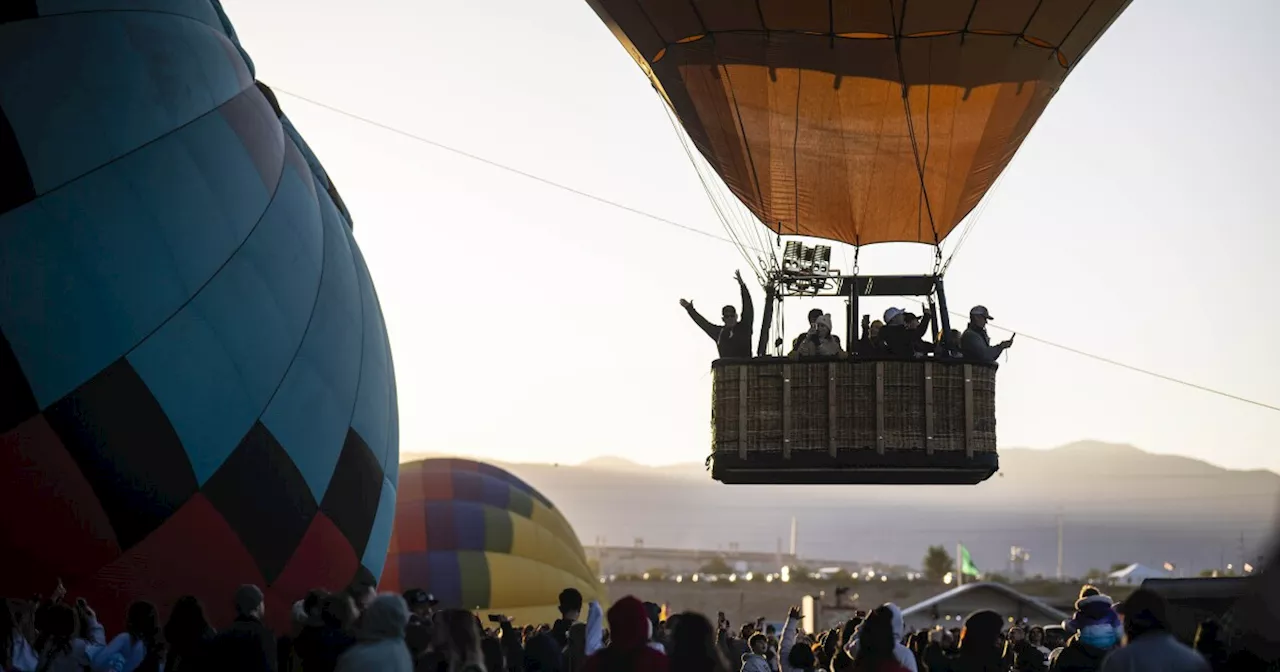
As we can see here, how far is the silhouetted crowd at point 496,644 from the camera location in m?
4.82

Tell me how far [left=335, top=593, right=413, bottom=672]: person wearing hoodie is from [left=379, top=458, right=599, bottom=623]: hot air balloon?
15.5 meters

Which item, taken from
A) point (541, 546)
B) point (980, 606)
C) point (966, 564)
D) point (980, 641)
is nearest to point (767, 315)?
point (980, 641)

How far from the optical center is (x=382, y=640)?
16.0 ft

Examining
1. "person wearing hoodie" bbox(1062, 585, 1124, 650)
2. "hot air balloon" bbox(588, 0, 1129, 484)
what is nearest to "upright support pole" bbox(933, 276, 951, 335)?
"hot air balloon" bbox(588, 0, 1129, 484)

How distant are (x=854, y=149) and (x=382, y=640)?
7.93 m

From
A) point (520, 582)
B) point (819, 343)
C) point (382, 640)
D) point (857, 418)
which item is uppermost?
point (819, 343)

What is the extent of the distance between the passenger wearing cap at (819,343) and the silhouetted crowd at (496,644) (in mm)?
2737

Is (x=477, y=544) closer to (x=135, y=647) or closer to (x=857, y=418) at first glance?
(x=857, y=418)

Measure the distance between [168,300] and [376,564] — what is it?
293cm

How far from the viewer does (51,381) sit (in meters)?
8.77

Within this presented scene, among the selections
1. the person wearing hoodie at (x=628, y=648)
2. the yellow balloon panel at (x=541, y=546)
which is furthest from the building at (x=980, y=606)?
the person wearing hoodie at (x=628, y=648)

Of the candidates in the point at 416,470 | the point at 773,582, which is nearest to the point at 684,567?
the point at 773,582

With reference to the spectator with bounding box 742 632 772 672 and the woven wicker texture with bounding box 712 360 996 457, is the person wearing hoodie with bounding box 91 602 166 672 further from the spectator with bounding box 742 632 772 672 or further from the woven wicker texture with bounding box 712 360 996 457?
the woven wicker texture with bounding box 712 360 996 457

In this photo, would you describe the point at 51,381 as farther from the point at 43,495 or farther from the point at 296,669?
the point at 296,669
